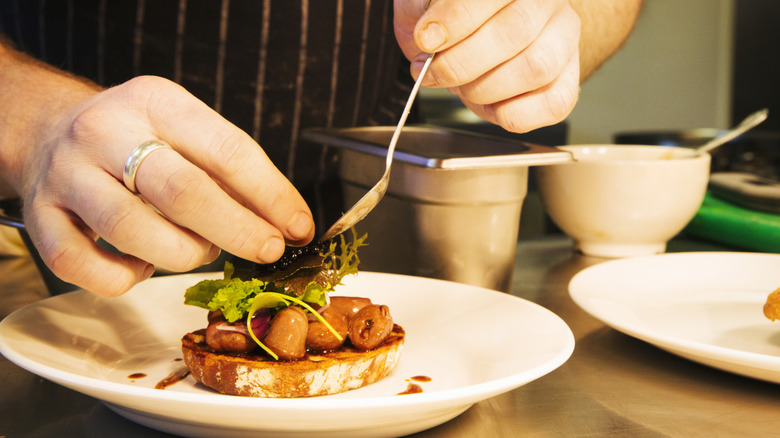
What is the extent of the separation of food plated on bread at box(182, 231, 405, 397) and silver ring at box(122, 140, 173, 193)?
18 centimetres

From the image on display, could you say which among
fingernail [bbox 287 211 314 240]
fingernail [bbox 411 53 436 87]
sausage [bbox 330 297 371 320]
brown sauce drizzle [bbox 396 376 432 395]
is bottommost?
brown sauce drizzle [bbox 396 376 432 395]

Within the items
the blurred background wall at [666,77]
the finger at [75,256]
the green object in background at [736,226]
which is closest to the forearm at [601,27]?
the green object in background at [736,226]

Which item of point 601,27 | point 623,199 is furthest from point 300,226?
point 601,27

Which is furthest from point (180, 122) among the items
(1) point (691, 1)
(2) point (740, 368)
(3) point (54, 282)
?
(1) point (691, 1)

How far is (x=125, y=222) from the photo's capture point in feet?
2.53

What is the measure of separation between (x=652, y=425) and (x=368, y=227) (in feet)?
2.15

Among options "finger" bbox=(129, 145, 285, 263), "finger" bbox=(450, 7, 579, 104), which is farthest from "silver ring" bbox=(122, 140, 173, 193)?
"finger" bbox=(450, 7, 579, 104)

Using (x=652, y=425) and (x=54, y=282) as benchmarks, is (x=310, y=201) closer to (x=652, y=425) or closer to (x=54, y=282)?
(x=54, y=282)

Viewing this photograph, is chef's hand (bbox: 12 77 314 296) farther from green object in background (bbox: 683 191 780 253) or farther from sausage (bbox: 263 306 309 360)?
green object in background (bbox: 683 191 780 253)

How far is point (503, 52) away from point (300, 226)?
0.37 meters

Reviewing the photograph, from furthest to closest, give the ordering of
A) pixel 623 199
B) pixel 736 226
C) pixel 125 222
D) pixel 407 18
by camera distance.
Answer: pixel 736 226 < pixel 623 199 < pixel 407 18 < pixel 125 222

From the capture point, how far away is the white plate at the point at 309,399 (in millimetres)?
622

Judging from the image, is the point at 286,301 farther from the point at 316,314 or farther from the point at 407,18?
the point at 407,18

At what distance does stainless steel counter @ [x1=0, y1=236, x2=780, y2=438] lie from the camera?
743 mm
